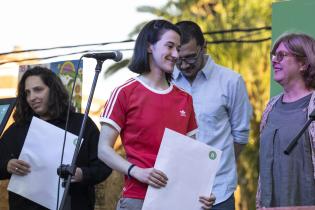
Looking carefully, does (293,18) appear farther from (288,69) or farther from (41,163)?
(41,163)

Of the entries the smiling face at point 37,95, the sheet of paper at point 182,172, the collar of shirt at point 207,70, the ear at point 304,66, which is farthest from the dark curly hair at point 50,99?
the ear at point 304,66

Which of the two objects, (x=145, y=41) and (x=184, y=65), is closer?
(x=145, y=41)

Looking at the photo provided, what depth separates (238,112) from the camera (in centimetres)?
452

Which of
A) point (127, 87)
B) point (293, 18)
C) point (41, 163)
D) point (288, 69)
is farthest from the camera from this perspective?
point (293, 18)

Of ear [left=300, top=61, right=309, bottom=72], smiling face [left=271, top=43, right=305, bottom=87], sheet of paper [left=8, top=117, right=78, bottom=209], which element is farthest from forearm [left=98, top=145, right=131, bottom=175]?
ear [left=300, top=61, right=309, bottom=72]

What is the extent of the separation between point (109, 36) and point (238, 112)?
5250 mm

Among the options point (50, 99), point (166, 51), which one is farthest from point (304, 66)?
point (50, 99)

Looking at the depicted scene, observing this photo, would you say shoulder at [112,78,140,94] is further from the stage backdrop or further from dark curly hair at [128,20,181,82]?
the stage backdrop

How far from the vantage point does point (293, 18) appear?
4.88 m

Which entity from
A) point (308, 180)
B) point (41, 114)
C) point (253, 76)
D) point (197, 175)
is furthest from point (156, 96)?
point (253, 76)

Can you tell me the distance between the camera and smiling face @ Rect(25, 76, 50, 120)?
4516 millimetres

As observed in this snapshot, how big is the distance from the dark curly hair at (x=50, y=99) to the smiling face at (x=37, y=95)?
0.09ft

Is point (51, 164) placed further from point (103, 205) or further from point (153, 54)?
point (103, 205)

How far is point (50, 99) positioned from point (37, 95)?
0.09 metres
